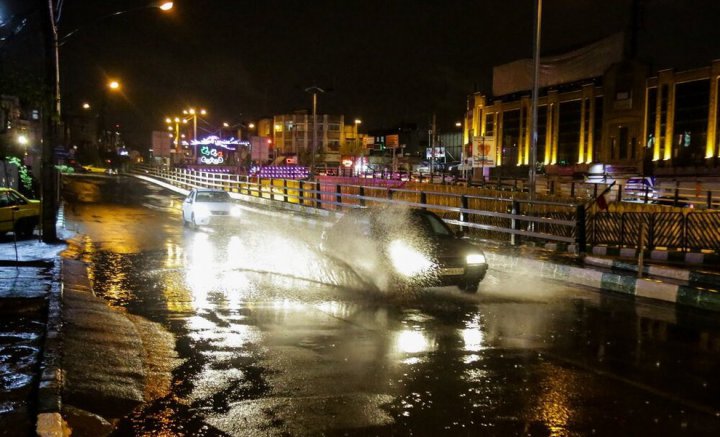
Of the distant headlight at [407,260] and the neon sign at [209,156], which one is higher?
the neon sign at [209,156]

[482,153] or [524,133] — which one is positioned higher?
[524,133]

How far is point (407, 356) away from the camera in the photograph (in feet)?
24.3

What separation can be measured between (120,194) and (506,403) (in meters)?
39.9

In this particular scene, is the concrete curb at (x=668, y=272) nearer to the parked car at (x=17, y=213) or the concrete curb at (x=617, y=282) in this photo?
the concrete curb at (x=617, y=282)

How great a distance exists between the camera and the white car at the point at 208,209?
2397 centimetres

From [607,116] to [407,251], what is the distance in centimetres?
4807

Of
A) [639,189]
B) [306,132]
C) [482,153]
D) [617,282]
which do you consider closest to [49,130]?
[617,282]

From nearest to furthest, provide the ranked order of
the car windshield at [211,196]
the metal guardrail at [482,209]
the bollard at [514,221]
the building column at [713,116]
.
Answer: the metal guardrail at [482,209] < the bollard at [514,221] < the car windshield at [211,196] < the building column at [713,116]

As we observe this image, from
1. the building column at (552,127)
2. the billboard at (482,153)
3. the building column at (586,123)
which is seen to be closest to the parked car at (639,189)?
the billboard at (482,153)

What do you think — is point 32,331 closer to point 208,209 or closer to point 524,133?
point 208,209

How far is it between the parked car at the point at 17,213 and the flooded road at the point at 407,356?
6076 mm

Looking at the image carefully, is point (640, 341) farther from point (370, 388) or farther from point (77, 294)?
point (77, 294)

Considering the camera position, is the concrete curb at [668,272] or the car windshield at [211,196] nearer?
the concrete curb at [668,272]

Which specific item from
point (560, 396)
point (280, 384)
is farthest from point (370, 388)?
point (560, 396)
